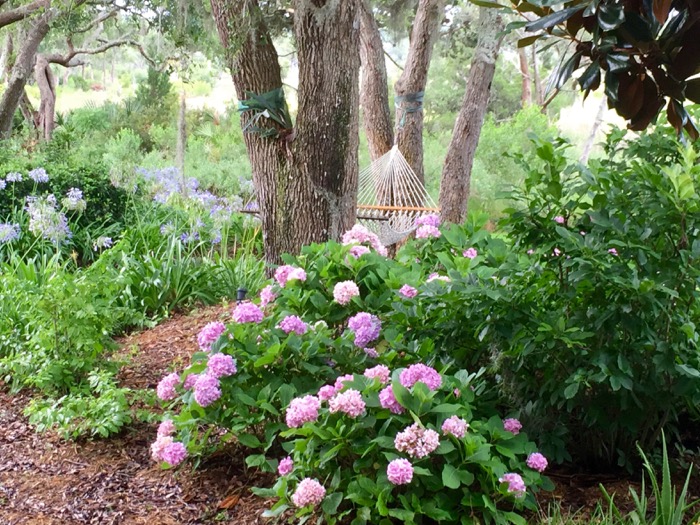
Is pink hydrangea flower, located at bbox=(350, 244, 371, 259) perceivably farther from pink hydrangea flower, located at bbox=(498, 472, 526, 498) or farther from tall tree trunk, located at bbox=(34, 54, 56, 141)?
tall tree trunk, located at bbox=(34, 54, 56, 141)

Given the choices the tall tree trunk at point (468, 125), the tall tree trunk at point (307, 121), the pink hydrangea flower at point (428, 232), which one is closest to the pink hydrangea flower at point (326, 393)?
the pink hydrangea flower at point (428, 232)

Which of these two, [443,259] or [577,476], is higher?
[443,259]

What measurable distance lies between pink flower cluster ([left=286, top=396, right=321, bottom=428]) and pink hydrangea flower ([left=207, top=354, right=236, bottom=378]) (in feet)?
0.98

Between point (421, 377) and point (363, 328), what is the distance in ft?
1.06

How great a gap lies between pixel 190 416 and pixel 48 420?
621 millimetres

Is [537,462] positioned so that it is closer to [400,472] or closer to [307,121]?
[400,472]

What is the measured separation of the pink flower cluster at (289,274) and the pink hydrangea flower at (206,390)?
39cm

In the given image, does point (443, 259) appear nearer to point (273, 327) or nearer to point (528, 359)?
point (528, 359)

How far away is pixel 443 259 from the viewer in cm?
203

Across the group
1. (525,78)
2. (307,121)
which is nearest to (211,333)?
(307,121)

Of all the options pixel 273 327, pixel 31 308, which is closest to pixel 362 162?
pixel 31 308

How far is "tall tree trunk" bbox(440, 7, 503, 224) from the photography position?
5.68 metres

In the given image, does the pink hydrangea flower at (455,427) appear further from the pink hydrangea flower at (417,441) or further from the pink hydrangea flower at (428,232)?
the pink hydrangea flower at (428,232)

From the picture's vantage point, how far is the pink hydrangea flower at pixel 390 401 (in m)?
1.67
